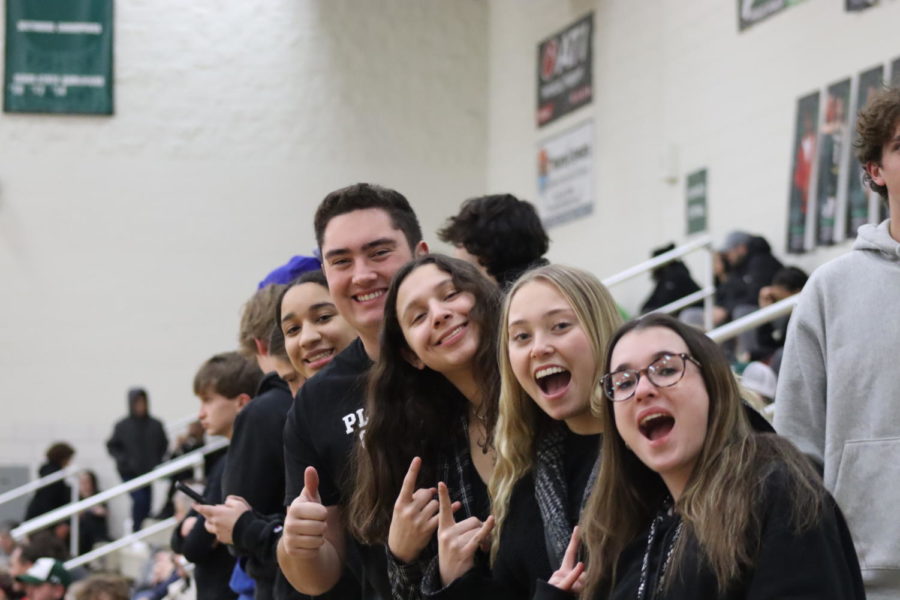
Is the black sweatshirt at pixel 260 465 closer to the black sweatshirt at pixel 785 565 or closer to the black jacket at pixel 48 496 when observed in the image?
the black sweatshirt at pixel 785 565

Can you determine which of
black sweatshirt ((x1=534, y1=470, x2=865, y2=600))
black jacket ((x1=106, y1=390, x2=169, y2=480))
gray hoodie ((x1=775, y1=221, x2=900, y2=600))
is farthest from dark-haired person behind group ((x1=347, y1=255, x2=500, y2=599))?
black jacket ((x1=106, y1=390, x2=169, y2=480))

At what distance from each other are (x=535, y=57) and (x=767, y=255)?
527cm

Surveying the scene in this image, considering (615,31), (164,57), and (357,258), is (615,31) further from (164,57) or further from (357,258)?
(357,258)

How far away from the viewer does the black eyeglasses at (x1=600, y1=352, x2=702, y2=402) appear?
2441 millimetres

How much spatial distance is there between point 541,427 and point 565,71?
11585 millimetres

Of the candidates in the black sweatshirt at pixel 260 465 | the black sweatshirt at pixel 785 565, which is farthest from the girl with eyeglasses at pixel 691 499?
the black sweatshirt at pixel 260 465

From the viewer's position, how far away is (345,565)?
11.6 feet

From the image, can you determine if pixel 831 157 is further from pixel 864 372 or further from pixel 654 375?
pixel 654 375

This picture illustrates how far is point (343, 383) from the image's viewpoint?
11.5ft

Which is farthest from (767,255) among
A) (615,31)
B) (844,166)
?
(615,31)

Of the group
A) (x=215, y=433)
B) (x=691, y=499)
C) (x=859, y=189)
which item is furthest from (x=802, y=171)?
(x=691, y=499)

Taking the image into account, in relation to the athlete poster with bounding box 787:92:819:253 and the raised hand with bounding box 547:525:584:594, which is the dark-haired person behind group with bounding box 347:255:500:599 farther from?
the athlete poster with bounding box 787:92:819:253

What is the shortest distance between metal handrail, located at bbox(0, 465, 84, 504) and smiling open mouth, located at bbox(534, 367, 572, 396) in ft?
36.6

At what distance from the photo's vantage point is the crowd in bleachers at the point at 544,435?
2354 millimetres
